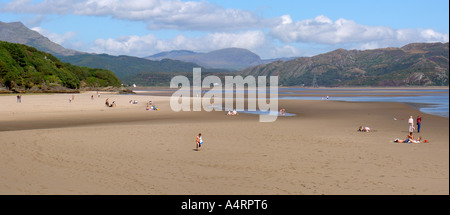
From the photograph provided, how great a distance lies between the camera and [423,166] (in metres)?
15.8

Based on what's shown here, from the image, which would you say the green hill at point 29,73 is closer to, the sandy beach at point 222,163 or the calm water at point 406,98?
the calm water at point 406,98

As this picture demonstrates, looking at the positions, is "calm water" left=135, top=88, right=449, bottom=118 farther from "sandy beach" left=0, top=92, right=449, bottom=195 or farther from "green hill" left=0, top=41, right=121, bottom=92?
"green hill" left=0, top=41, right=121, bottom=92

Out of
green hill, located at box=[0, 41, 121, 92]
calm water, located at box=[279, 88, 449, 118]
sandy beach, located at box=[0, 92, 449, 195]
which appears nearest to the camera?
sandy beach, located at box=[0, 92, 449, 195]

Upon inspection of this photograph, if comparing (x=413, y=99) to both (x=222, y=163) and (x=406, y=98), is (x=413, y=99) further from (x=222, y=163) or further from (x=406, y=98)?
(x=222, y=163)

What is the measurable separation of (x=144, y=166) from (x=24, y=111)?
111 feet

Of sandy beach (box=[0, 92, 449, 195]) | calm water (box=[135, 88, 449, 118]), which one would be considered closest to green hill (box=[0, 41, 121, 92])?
calm water (box=[135, 88, 449, 118])

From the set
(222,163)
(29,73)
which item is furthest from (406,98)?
(29,73)

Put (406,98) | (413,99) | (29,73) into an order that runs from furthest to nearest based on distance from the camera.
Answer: (29,73) < (406,98) < (413,99)

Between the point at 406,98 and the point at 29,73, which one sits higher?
the point at 29,73

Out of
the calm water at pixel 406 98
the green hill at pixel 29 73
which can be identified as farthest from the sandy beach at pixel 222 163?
the green hill at pixel 29 73

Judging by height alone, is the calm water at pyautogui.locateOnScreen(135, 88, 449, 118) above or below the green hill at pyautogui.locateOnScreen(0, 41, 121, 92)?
below

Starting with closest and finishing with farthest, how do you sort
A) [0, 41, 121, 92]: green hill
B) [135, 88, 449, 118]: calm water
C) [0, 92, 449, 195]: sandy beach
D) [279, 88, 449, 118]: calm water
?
[0, 92, 449, 195]: sandy beach < [279, 88, 449, 118]: calm water < [135, 88, 449, 118]: calm water < [0, 41, 121, 92]: green hill
